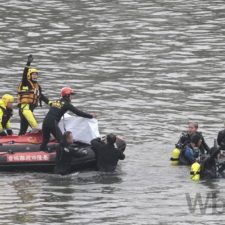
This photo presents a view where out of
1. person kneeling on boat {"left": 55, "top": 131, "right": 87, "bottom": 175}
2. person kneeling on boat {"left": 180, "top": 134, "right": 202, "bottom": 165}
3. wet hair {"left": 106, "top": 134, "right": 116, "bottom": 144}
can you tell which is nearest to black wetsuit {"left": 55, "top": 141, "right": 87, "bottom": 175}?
person kneeling on boat {"left": 55, "top": 131, "right": 87, "bottom": 175}

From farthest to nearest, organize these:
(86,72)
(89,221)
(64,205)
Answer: (86,72)
(64,205)
(89,221)

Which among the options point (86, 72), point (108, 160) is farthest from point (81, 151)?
point (86, 72)

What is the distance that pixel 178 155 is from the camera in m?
30.6

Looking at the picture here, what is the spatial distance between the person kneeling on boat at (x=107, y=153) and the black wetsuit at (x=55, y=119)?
39.2 inches

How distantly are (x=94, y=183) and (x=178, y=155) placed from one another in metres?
3.44

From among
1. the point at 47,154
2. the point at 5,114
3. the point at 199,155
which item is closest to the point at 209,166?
the point at 199,155

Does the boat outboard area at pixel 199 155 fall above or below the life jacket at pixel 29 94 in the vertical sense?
below

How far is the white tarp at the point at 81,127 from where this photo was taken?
1179 inches

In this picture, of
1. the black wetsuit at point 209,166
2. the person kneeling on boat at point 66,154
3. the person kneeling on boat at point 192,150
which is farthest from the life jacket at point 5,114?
the black wetsuit at point 209,166

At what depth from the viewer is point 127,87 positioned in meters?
42.3

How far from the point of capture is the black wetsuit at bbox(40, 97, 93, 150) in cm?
2934

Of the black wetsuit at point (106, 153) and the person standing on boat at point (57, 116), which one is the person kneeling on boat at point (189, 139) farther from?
the person standing on boat at point (57, 116)

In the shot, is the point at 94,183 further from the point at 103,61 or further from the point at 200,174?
the point at 103,61

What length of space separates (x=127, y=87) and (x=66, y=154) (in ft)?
45.4
